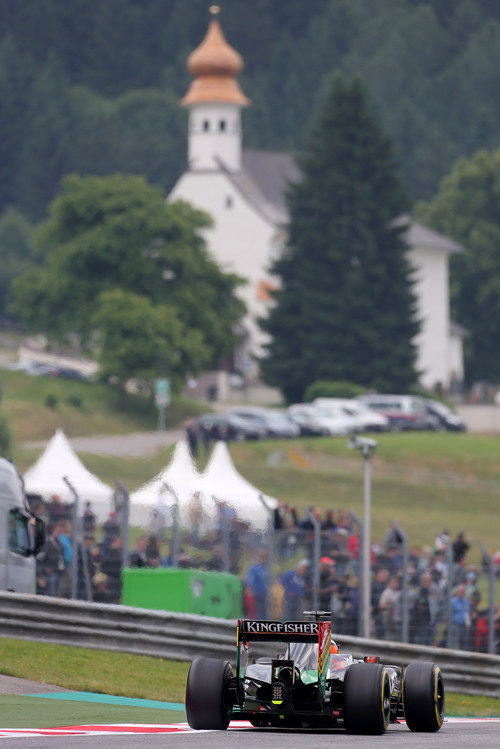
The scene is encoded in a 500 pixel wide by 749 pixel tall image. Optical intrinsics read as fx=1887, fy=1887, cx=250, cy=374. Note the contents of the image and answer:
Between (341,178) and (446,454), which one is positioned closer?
(446,454)

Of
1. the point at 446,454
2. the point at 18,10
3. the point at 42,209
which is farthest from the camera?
the point at 18,10

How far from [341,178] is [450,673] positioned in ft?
235

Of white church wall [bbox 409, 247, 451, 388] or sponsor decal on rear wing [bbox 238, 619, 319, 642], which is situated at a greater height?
white church wall [bbox 409, 247, 451, 388]

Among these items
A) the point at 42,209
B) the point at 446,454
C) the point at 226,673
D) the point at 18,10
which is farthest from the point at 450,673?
the point at 18,10

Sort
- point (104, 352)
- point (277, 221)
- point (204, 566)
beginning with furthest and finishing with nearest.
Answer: point (277, 221) → point (104, 352) → point (204, 566)

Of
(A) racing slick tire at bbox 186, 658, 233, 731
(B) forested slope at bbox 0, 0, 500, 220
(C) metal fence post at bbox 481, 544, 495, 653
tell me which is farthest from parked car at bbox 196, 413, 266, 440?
(B) forested slope at bbox 0, 0, 500, 220

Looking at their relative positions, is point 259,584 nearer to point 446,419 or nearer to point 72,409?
point 72,409

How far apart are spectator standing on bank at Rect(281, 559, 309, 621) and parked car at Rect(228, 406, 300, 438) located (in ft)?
149

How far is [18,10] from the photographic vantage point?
18200cm

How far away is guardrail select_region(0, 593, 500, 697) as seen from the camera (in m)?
17.7

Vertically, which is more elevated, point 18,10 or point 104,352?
point 18,10

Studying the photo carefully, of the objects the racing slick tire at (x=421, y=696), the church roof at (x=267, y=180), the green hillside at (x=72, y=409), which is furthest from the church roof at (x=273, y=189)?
the racing slick tire at (x=421, y=696)

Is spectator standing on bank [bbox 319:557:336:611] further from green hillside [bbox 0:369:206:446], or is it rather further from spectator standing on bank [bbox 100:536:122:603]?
green hillside [bbox 0:369:206:446]

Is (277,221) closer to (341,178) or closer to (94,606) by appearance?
(341,178)
